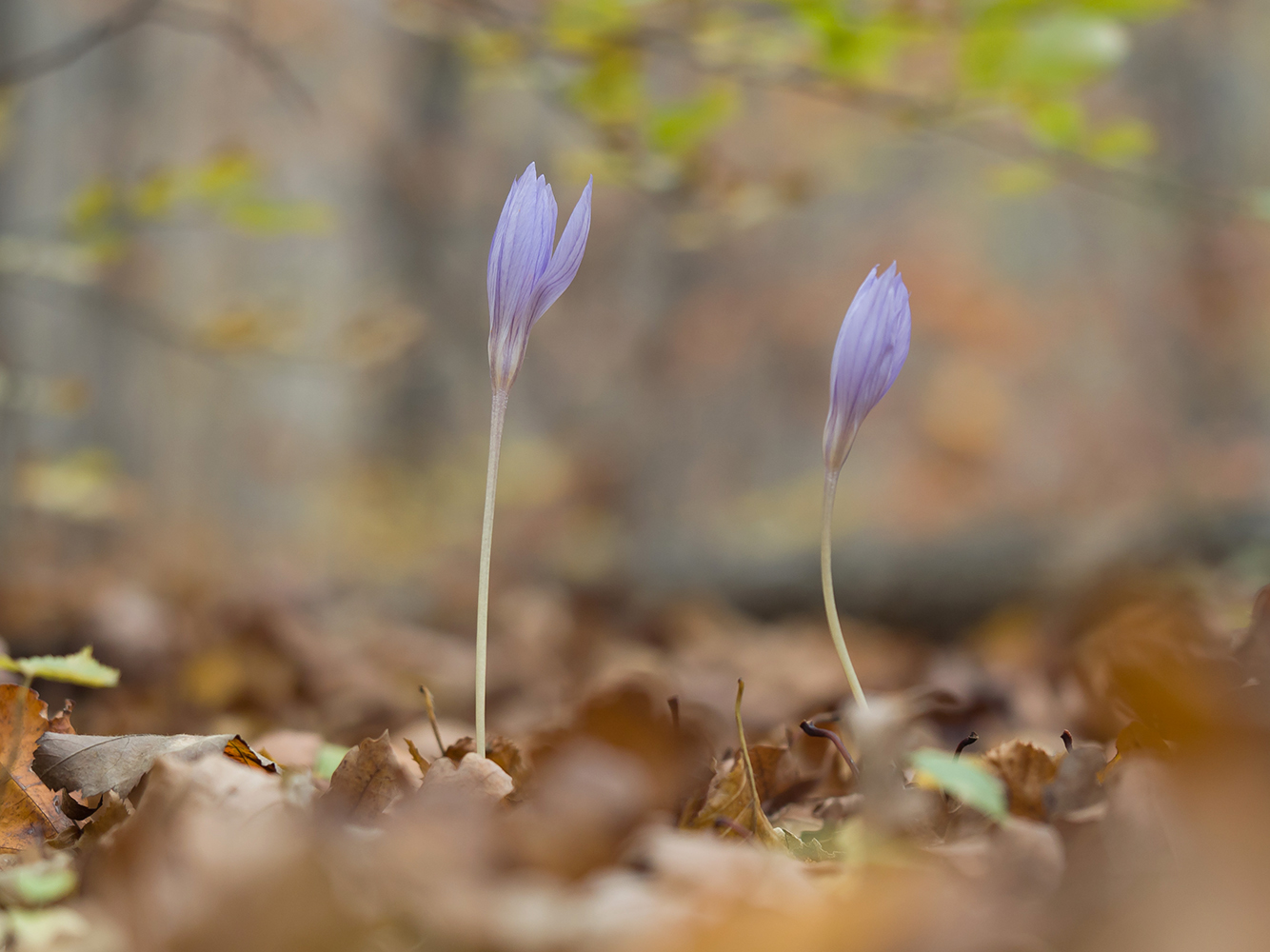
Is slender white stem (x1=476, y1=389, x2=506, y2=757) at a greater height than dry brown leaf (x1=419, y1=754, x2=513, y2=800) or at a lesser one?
greater

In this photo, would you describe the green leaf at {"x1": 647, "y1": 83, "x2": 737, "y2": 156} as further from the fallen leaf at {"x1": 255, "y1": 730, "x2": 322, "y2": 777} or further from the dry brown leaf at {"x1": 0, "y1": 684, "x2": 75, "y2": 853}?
the dry brown leaf at {"x1": 0, "y1": 684, "x2": 75, "y2": 853}

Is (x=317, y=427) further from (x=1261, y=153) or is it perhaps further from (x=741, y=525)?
(x=1261, y=153)

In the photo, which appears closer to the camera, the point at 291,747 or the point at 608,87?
the point at 291,747

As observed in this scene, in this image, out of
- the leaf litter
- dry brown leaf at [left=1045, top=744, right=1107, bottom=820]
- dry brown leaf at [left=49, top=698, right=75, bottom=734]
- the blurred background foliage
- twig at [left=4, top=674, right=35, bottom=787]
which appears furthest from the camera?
the blurred background foliage

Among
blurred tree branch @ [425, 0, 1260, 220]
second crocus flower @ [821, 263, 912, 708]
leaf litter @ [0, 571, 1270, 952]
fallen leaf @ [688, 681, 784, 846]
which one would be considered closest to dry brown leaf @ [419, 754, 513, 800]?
leaf litter @ [0, 571, 1270, 952]

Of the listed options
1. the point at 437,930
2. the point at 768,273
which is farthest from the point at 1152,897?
the point at 768,273

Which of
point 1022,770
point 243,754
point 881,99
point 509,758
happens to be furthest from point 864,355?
point 881,99

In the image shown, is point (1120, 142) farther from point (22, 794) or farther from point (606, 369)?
point (606, 369)

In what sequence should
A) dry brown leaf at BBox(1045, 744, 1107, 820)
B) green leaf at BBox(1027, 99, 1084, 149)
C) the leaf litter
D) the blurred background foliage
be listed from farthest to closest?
1. the blurred background foliage
2. green leaf at BBox(1027, 99, 1084, 149)
3. dry brown leaf at BBox(1045, 744, 1107, 820)
4. the leaf litter
